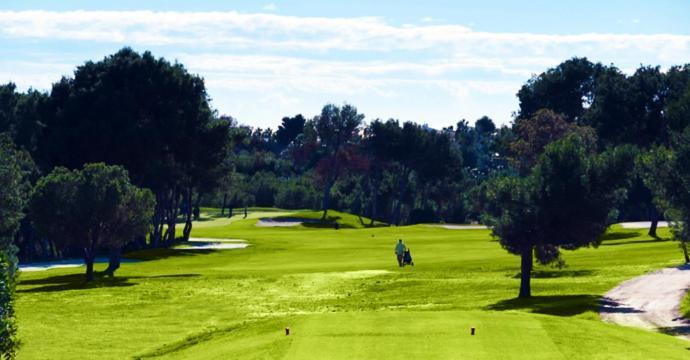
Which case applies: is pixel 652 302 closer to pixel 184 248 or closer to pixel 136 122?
pixel 136 122

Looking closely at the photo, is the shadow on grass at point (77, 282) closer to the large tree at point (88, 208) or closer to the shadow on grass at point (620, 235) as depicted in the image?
the large tree at point (88, 208)

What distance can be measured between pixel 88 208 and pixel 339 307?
88.0 ft

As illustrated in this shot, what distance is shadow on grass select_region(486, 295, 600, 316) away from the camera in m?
51.2

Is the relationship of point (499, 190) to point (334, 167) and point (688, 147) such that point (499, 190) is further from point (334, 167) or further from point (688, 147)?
point (334, 167)

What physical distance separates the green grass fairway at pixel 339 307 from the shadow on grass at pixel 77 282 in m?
0.17

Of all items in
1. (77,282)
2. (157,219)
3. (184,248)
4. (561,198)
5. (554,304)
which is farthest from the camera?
(157,219)

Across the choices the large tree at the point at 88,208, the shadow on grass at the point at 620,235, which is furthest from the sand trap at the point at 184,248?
the shadow on grass at the point at 620,235

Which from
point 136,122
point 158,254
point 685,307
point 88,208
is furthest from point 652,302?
point 136,122

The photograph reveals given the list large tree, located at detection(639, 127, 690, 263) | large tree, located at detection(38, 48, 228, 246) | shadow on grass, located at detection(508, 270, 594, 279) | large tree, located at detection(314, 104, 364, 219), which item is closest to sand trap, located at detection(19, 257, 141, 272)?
large tree, located at detection(38, 48, 228, 246)

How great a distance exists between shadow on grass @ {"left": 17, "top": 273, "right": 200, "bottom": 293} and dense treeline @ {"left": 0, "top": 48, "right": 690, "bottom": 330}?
7.86ft

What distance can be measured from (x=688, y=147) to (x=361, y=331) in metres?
23.2

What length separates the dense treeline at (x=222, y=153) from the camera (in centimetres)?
5725

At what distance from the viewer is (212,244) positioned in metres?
124

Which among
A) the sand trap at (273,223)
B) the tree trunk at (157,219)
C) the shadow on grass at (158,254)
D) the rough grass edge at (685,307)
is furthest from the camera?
the sand trap at (273,223)
